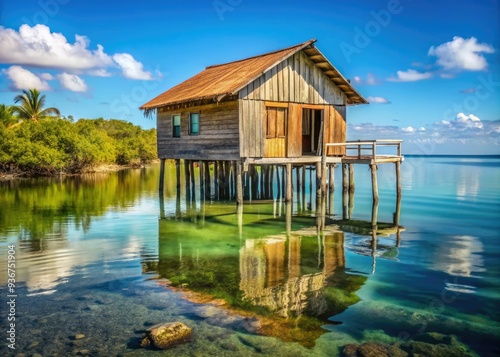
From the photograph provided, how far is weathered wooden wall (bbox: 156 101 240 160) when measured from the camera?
19.2 m

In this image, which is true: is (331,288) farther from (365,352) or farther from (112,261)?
(112,261)

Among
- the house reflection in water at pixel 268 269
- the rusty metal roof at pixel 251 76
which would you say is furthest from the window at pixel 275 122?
the house reflection in water at pixel 268 269

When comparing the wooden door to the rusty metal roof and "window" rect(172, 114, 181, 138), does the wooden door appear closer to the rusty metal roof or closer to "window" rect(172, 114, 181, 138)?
the rusty metal roof

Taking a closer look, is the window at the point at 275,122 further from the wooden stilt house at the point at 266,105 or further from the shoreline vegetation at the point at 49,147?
the shoreline vegetation at the point at 49,147

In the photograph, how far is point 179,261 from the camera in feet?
36.3

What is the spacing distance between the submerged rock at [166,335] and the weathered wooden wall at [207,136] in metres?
12.6

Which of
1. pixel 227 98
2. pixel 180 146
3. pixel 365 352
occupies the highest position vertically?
pixel 227 98

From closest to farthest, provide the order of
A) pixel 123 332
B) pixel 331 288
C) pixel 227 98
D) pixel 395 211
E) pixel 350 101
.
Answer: pixel 123 332 → pixel 331 288 → pixel 227 98 → pixel 395 211 → pixel 350 101

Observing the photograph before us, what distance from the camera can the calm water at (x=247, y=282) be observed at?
6789 millimetres

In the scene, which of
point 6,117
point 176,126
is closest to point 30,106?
point 6,117

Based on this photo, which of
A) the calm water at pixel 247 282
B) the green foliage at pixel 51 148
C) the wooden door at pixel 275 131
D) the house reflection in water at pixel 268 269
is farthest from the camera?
the green foliage at pixel 51 148

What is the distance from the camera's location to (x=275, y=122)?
64.3 ft

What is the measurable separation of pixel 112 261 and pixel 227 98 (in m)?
10.1

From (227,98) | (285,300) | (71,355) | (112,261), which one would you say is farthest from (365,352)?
(227,98)
